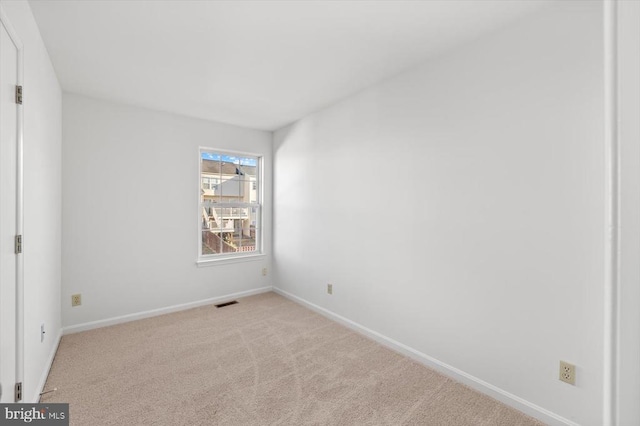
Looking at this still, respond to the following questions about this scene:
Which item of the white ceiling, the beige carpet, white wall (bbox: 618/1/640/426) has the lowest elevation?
the beige carpet

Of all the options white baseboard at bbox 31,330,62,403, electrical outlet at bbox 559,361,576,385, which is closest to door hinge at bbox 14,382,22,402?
white baseboard at bbox 31,330,62,403

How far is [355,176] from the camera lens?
3096mm

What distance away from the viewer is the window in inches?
157

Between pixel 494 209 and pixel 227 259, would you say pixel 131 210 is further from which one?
pixel 494 209

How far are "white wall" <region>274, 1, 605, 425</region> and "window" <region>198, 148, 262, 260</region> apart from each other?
176cm

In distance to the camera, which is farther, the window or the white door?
the window

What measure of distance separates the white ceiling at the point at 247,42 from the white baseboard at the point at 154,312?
2.39 meters

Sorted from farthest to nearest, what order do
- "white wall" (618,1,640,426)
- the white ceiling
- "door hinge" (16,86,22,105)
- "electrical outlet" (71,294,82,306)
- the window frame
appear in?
the window frame → "electrical outlet" (71,294,82,306) → the white ceiling → "door hinge" (16,86,22,105) → "white wall" (618,1,640,426)

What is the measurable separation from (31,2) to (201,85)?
1.25 meters

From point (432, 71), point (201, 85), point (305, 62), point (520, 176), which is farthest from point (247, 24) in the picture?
point (520, 176)

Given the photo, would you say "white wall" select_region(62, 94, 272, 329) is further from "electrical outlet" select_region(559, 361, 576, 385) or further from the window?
"electrical outlet" select_region(559, 361, 576, 385)

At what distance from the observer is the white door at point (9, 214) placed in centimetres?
143

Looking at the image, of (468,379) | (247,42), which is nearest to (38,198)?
(247,42)

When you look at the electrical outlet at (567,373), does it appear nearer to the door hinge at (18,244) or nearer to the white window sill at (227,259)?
the door hinge at (18,244)
